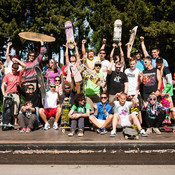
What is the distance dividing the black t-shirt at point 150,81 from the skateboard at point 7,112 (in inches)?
136

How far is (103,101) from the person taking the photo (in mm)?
5152

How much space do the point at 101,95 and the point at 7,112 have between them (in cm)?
249

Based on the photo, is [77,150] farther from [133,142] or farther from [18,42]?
[18,42]

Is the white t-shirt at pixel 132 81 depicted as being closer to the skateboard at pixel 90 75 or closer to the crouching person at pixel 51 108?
the skateboard at pixel 90 75

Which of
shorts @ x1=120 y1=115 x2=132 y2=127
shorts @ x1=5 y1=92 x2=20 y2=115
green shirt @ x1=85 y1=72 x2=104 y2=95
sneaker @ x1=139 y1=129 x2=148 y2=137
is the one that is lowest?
sneaker @ x1=139 y1=129 x2=148 y2=137

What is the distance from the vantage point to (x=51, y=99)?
579cm

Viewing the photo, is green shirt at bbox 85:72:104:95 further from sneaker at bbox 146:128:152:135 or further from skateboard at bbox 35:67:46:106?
sneaker at bbox 146:128:152:135

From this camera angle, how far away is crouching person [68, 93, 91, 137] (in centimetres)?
495

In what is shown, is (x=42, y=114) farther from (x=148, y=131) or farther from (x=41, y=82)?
(x=148, y=131)

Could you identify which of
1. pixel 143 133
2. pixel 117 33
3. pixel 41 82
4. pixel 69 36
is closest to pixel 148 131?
pixel 143 133

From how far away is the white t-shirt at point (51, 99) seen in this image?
5.74m
